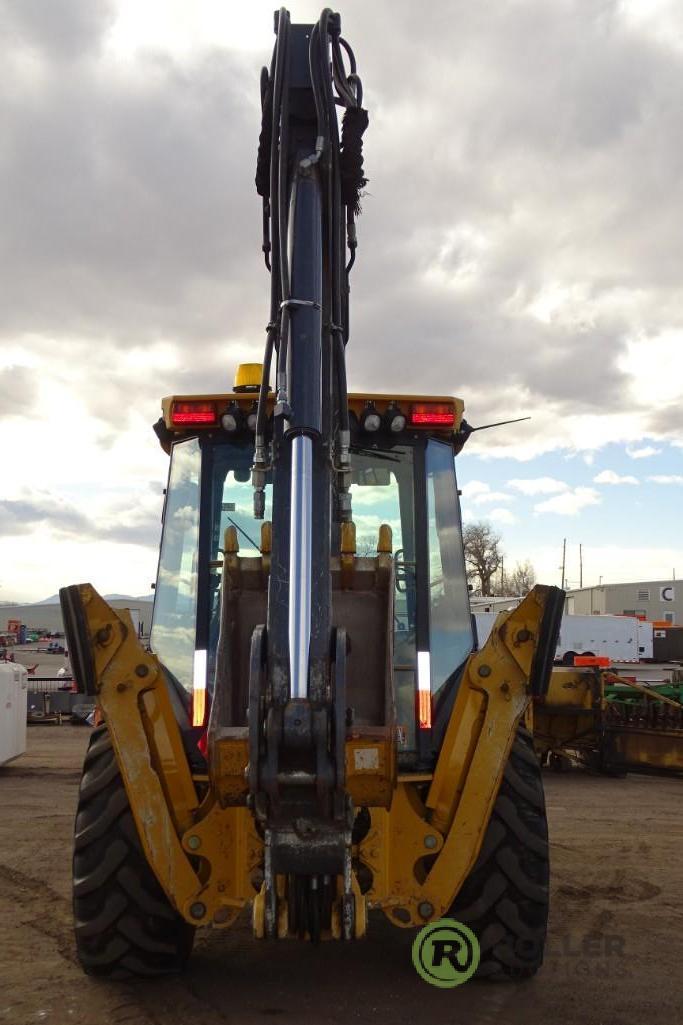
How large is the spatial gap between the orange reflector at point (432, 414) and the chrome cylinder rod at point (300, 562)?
1.52m

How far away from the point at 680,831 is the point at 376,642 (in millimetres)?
5965

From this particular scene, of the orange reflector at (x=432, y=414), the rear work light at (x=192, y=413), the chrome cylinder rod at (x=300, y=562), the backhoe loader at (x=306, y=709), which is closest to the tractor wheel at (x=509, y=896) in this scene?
the backhoe loader at (x=306, y=709)

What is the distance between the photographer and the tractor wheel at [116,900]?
14.1 feet

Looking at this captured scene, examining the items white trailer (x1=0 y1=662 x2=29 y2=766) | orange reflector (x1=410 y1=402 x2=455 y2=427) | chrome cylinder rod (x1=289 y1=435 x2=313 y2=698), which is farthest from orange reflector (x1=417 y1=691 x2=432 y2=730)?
white trailer (x1=0 y1=662 x2=29 y2=766)

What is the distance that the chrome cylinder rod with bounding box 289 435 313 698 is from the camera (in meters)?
3.26

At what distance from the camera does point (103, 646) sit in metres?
4.10

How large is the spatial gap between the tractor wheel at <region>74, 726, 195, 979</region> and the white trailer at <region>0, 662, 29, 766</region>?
27.9 ft

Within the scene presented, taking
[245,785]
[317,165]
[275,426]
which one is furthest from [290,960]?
[317,165]

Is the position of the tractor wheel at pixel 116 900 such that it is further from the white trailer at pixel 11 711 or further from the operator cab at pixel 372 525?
the white trailer at pixel 11 711

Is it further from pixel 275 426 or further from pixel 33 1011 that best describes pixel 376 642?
pixel 33 1011

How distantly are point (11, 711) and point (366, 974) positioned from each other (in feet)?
29.9

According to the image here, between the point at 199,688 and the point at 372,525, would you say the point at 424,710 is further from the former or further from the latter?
the point at 199,688

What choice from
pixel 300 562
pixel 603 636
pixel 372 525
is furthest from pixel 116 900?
pixel 603 636

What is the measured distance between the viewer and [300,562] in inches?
133
